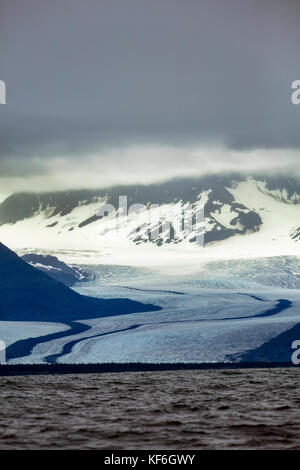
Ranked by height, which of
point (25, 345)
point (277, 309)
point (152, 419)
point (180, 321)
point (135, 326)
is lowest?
point (152, 419)

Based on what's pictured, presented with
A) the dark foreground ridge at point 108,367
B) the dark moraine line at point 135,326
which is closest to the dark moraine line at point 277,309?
the dark moraine line at point 135,326

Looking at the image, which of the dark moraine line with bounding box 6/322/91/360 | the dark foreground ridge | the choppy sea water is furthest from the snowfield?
the choppy sea water

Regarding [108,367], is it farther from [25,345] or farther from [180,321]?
[180,321]

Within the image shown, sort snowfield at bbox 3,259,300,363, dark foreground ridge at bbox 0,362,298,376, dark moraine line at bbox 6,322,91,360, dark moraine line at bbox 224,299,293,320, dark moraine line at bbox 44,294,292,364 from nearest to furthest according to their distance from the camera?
snowfield at bbox 3,259,300,363, dark moraine line at bbox 44,294,292,364, dark moraine line at bbox 6,322,91,360, dark foreground ridge at bbox 0,362,298,376, dark moraine line at bbox 224,299,293,320

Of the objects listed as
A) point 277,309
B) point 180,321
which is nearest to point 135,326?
point 180,321

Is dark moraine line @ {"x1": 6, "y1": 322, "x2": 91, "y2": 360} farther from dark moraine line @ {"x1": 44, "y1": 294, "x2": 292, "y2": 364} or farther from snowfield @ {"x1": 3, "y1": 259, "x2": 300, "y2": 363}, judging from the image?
dark moraine line @ {"x1": 44, "y1": 294, "x2": 292, "y2": 364}
